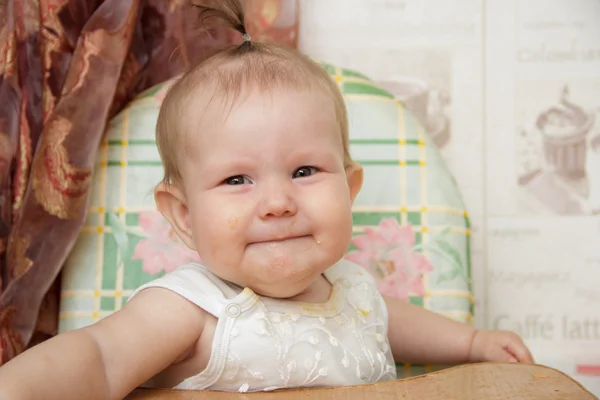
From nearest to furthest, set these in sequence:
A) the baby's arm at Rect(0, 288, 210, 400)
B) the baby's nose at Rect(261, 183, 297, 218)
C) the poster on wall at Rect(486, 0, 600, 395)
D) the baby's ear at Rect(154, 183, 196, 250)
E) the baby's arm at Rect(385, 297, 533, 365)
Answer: the baby's arm at Rect(0, 288, 210, 400) < the baby's nose at Rect(261, 183, 297, 218) < the baby's ear at Rect(154, 183, 196, 250) < the baby's arm at Rect(385, 297, 533, 365) < the poster on wall at Rect(486, 0, 600, 395)

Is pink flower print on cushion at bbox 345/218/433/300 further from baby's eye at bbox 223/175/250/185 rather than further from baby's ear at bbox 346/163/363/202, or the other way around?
baby's eye at bbox 223/175/250/185

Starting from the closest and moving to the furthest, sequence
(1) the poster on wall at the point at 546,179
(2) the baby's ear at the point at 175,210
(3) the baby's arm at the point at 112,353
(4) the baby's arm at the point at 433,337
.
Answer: (3) the baby's arm at the point at 112,353
(2) the baby's ear at the point at 175,210
(4) the baby's arm at the point at 433,337
(1) the poster on wall at the point at 546,179

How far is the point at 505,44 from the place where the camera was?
4.82ft

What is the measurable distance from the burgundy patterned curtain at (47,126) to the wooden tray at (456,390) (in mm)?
369

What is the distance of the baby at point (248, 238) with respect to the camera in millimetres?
844

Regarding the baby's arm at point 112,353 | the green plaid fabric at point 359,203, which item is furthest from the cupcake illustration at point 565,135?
the baby's arm at point 112,353

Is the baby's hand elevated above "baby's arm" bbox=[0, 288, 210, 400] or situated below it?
below

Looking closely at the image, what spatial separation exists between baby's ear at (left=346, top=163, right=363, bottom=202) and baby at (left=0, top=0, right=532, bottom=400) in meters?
0.07

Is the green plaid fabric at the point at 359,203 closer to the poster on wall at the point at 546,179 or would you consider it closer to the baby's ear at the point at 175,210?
the baby's ear at the point at 175,210

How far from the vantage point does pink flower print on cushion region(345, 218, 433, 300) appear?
1.15 metres

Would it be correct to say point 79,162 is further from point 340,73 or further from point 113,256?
point 340,73

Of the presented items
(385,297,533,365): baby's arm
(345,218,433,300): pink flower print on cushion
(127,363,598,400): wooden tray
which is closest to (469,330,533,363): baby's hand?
(385,297,533,365): baby's arm

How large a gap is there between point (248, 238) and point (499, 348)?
44cm

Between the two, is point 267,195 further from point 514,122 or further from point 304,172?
point 514,122
